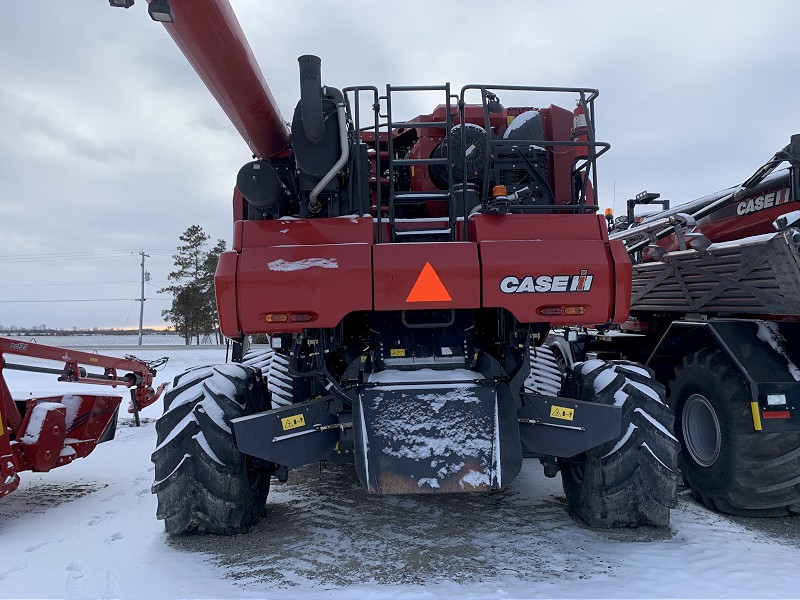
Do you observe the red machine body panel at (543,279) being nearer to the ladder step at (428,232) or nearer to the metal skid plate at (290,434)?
the ladder step at (428,232)

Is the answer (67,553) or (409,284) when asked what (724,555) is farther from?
(67,553)

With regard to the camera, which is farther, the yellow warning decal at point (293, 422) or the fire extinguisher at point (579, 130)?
the fire extinguisher at point (579, 130)

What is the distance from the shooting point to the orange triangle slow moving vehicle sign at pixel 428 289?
3.57 m

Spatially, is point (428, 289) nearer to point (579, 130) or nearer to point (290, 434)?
point (290, 434)

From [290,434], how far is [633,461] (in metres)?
2.17

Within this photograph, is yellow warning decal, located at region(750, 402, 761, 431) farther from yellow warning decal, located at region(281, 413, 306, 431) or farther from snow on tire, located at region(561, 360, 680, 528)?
yellow warning decal, located at region(281, 413, 306, 431)

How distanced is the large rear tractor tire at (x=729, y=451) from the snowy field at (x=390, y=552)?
0.16 metres

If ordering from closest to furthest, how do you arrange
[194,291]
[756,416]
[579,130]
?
[756,416]
[579,130]
[194,291]

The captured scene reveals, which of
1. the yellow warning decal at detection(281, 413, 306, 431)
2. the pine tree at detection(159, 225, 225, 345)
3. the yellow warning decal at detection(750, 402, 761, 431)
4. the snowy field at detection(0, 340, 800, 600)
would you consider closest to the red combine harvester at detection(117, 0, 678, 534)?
the yellow warning decal at detection(281, 413, 306, 431)

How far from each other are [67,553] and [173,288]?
4628 cm

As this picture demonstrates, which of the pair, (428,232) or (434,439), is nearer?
(434,439)

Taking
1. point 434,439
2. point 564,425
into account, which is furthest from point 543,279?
point 434,439

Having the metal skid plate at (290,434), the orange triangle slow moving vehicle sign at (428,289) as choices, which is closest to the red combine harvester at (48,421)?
the metal skid plate at (290,434)

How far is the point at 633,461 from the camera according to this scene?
3.80 metres
